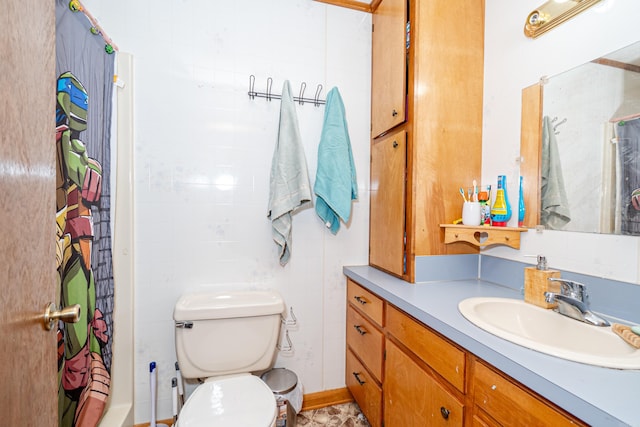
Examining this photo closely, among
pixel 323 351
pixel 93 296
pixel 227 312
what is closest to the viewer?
pixel 93 296

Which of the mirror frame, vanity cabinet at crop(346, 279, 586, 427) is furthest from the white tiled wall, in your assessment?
the mirror frame

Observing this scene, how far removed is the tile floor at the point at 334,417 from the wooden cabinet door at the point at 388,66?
5.55 ft

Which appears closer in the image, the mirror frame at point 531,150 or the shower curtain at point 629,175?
the shower curtain at point 629,175

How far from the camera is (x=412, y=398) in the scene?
1075 millimetres

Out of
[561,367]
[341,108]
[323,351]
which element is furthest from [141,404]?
[341,108]

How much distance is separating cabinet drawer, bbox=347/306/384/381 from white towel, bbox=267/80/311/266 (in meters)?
0.57

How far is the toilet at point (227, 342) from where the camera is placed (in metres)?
1.20

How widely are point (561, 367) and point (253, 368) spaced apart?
124 centimetres

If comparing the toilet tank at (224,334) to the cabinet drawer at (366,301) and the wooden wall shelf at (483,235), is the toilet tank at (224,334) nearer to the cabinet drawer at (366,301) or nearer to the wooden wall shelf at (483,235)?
the cabinet drawer at (366,301)

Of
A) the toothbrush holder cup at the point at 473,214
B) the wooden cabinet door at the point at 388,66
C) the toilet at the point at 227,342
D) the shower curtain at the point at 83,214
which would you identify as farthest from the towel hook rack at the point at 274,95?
the toilet at the point at 227,342

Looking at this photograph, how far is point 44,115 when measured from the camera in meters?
0.61

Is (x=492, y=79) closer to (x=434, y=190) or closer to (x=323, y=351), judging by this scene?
(x=434, y=190)

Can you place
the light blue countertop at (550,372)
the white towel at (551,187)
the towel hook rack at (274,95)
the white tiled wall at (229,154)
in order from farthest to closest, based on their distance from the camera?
the towel hook rack at (274,95)
the white tiled wall at (229,154)
the white towel at (551,187)
the light blue countertop at (550,372)

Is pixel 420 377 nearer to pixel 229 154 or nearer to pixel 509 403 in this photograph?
pixel 509 403
